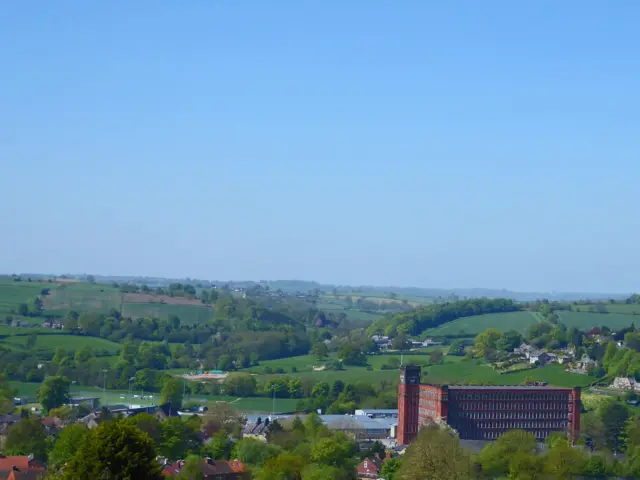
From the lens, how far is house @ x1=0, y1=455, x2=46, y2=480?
6000cm

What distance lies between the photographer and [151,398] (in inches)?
4129

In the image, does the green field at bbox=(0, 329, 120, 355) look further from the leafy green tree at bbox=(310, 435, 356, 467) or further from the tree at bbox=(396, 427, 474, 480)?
the tree at bbox=(396, 427, 474, 480)

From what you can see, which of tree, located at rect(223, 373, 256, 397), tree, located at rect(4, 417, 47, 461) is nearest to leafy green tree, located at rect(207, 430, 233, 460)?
tree, located at rect(4, 417, 47, 461)

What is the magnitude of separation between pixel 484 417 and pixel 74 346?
5617cm

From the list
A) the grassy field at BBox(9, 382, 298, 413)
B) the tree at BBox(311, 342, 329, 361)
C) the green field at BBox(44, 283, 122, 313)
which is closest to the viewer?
the grassy field at BBox(9, 382, 298, 413)

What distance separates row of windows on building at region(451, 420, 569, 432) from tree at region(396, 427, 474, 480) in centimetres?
2211

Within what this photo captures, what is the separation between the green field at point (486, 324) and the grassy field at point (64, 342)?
137 feet

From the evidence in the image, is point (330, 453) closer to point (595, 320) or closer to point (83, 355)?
point (83, 355)

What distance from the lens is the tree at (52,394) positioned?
9262 centimetres

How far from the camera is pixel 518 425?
8588cm

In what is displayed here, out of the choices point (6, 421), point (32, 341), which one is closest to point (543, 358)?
point (32, 341)

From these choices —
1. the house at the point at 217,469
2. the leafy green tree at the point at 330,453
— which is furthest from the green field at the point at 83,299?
the leafy green tree at the point at 330,453

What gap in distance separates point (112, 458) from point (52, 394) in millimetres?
51650

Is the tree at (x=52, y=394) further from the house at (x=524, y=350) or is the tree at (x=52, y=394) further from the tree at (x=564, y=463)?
the house at (x=524, y=350)
